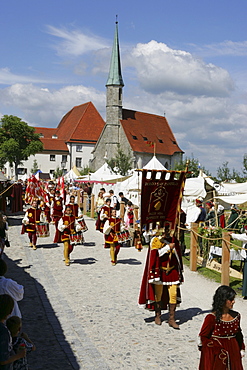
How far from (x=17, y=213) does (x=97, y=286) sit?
1914 cm

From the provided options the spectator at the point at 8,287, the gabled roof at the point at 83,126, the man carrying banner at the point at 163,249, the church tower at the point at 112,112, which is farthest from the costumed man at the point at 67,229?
Answer: the gabled roof at the point at 83,126

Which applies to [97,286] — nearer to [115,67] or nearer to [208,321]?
[208,321]

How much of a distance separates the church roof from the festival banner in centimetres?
7500

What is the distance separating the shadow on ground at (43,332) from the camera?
231 inches

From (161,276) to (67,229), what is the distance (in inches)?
211

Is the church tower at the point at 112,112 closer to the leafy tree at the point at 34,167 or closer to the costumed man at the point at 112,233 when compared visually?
the leafy tree at the point at 34,167

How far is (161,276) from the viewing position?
24.8 feet

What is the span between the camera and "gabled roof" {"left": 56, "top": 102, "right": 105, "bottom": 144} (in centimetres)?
8262

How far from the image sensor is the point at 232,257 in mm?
10930

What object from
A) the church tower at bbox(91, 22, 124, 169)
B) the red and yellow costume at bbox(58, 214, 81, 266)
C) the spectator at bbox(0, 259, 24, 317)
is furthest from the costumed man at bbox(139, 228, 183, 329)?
the church tower at bbox(91, 22, 124, 169)

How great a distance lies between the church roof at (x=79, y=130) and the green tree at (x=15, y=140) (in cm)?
1731

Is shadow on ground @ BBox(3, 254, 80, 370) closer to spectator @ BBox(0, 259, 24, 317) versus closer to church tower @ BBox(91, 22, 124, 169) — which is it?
spectator @ BBox(0, 259, 24, 317)

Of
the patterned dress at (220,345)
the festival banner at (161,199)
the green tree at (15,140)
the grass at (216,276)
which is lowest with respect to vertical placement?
the grass at (216,276)

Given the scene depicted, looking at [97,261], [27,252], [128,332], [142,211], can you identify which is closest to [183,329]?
[128,332]
